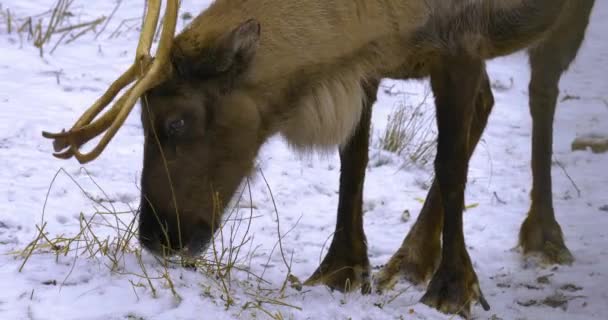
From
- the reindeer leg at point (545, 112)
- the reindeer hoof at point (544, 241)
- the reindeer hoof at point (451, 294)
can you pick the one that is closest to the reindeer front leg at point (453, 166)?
the reindeer hoof at point (451, 294)

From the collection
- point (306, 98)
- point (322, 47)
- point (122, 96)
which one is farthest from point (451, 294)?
point (122, 96)

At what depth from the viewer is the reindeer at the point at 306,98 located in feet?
11.8

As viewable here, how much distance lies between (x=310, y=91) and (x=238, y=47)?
18.4 inches

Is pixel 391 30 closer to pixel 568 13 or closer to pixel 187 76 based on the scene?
pixel 187 76

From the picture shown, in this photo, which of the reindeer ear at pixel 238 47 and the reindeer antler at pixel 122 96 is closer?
the reindeer antler at pixel 122 96

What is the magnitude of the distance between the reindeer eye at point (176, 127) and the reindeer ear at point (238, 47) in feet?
0.79

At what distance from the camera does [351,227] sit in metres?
4.50

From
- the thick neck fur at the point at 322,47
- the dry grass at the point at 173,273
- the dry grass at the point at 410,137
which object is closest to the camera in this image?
the dry grass at the point at 173,273

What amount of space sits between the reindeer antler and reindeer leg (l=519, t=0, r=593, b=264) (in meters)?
2.49

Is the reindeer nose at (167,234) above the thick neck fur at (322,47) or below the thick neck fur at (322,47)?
below

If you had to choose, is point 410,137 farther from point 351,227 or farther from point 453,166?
point 453,166

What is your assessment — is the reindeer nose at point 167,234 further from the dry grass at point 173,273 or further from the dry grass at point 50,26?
the dry grass at point 50,26

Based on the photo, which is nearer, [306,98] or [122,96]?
[122,96]

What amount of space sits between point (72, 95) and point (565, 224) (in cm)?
319
